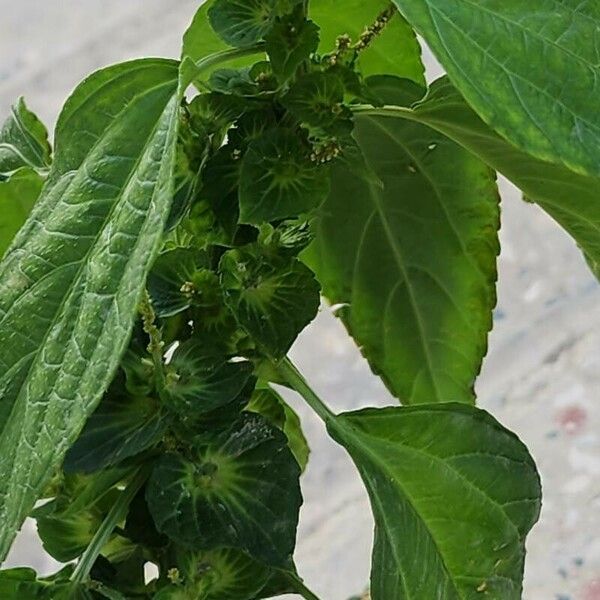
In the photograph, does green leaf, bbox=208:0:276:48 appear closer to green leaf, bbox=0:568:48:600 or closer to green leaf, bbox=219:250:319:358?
green leaf, bbox=219:250:319:358

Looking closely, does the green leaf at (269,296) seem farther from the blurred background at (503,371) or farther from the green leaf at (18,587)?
the blurred background at (503,371)

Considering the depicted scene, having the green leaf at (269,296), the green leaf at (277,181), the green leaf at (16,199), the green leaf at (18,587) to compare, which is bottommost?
the green leaf at (18,587)

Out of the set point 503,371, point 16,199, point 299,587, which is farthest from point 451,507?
point 503,371

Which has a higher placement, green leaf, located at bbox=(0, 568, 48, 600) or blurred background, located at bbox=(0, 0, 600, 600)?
blurred background, located at bbox=(0, 0, 600, 600)

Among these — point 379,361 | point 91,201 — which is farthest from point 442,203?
point 91,201

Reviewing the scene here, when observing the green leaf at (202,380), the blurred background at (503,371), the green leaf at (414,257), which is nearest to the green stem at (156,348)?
the green leaf at (202,380)

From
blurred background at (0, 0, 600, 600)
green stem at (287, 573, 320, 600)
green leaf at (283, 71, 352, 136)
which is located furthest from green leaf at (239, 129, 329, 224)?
blurred background at (0, 0, 600, 600)
